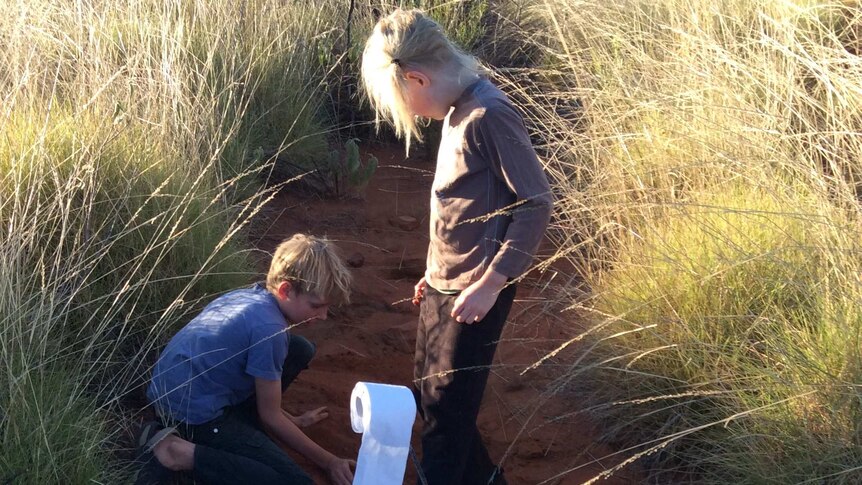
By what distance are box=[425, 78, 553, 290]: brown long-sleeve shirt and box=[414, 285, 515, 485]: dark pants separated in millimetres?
122

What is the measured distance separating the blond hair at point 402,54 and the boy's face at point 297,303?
638mm

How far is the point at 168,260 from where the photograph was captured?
3582 millimetres

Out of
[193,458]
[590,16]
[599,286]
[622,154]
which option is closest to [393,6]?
[590,16]

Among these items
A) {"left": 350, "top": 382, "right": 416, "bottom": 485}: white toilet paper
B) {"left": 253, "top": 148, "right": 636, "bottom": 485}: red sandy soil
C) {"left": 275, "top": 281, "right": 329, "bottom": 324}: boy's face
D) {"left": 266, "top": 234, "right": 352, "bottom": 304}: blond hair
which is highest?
{"left": 350, "top": 382, "right": 416, "bottom": 485}: white toilet paper

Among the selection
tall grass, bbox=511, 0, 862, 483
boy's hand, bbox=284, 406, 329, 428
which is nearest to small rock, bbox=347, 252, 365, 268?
tall grass, bbox=511, 0, 862, 483

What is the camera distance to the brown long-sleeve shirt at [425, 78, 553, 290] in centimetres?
261

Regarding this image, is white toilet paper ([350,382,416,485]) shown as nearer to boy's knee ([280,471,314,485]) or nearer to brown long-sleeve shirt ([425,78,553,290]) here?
brown long-sleeve shirt ([425,78,553,290])

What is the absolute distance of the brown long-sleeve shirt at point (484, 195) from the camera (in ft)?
8.57

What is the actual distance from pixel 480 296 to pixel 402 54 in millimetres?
735

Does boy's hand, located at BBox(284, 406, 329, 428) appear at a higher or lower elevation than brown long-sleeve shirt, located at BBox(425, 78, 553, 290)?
lower

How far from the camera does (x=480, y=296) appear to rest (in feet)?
8.68

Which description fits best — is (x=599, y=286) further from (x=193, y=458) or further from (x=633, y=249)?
(x=193, y=458)

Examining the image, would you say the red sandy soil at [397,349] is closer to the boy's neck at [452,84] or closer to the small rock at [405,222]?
the small rock at [405,222]

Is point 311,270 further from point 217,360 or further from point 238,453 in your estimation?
point 238,453
